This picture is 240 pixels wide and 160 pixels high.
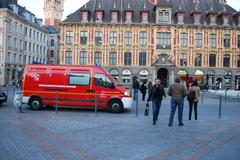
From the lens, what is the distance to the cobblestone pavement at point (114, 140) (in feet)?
22.4

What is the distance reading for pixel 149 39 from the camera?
45125 millimetres

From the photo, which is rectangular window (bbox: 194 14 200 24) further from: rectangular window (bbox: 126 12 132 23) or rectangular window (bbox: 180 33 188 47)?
rectangular window (bbox: 126 12 132 23)

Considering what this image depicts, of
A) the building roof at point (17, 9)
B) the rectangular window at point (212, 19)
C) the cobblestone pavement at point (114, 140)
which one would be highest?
the building roof at point (17, 9)

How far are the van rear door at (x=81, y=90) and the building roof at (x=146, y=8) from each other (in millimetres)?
30756

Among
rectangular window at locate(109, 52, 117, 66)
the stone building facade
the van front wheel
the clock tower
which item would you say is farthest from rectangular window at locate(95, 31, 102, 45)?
the clock tower

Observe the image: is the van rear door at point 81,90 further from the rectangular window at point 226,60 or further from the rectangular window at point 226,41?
the rectangular window at point 226,41

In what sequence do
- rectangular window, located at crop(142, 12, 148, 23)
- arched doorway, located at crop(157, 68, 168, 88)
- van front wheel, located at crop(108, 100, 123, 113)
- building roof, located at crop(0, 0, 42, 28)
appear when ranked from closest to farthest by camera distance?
van front wheel, located at crop(108, 100, 123, 113) → rectangular window, located at crop(142, 12, 148, 23) → arched doorway, located at crop(157, 68, 168, 88) → building roof, located at crop(0, 0, 42, 28)

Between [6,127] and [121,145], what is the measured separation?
450cm

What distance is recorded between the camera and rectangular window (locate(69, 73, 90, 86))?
612 inches

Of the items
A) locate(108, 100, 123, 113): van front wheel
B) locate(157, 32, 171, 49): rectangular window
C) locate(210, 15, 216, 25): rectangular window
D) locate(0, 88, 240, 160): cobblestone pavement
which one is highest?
locate(210, 15, 216, 25): rectangular window

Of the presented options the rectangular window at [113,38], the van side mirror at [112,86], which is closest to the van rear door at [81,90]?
the van side mirror at [112,86]

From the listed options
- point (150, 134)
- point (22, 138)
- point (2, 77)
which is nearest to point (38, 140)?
point (22, 138)

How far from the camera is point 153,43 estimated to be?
45.1 metres

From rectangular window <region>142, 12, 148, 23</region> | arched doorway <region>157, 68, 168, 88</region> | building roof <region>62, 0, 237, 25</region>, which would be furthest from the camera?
arched doorway <region>157, 68, 168, 88</region>
